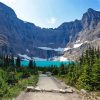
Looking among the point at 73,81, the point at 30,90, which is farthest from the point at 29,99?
the point at 73,81

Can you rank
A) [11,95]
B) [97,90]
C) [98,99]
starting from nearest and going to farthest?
[98,99]
[11,95]
[97,90]

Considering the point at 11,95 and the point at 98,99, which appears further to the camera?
the point at 11,95

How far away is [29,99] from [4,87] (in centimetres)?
489

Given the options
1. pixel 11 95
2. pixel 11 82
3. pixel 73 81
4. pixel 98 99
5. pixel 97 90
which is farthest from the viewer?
pixel 73 81

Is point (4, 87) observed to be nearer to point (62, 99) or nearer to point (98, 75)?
point (62, 99)

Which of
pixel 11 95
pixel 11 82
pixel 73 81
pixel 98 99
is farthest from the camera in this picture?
pixel 73 81

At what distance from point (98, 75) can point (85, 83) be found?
307 centimetres

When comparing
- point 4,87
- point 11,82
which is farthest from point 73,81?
point 4,87

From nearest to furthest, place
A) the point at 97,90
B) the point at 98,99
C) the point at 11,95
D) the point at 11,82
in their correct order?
the point at 98,99 < the point at 11,95 < the point at 97,90 < the point at 11,82

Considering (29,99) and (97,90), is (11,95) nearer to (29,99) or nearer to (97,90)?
(29,99)

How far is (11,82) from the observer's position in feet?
174

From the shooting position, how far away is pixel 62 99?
1366 inches

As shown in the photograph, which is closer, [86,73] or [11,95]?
[11,95]

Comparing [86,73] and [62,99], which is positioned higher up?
[86,73]
